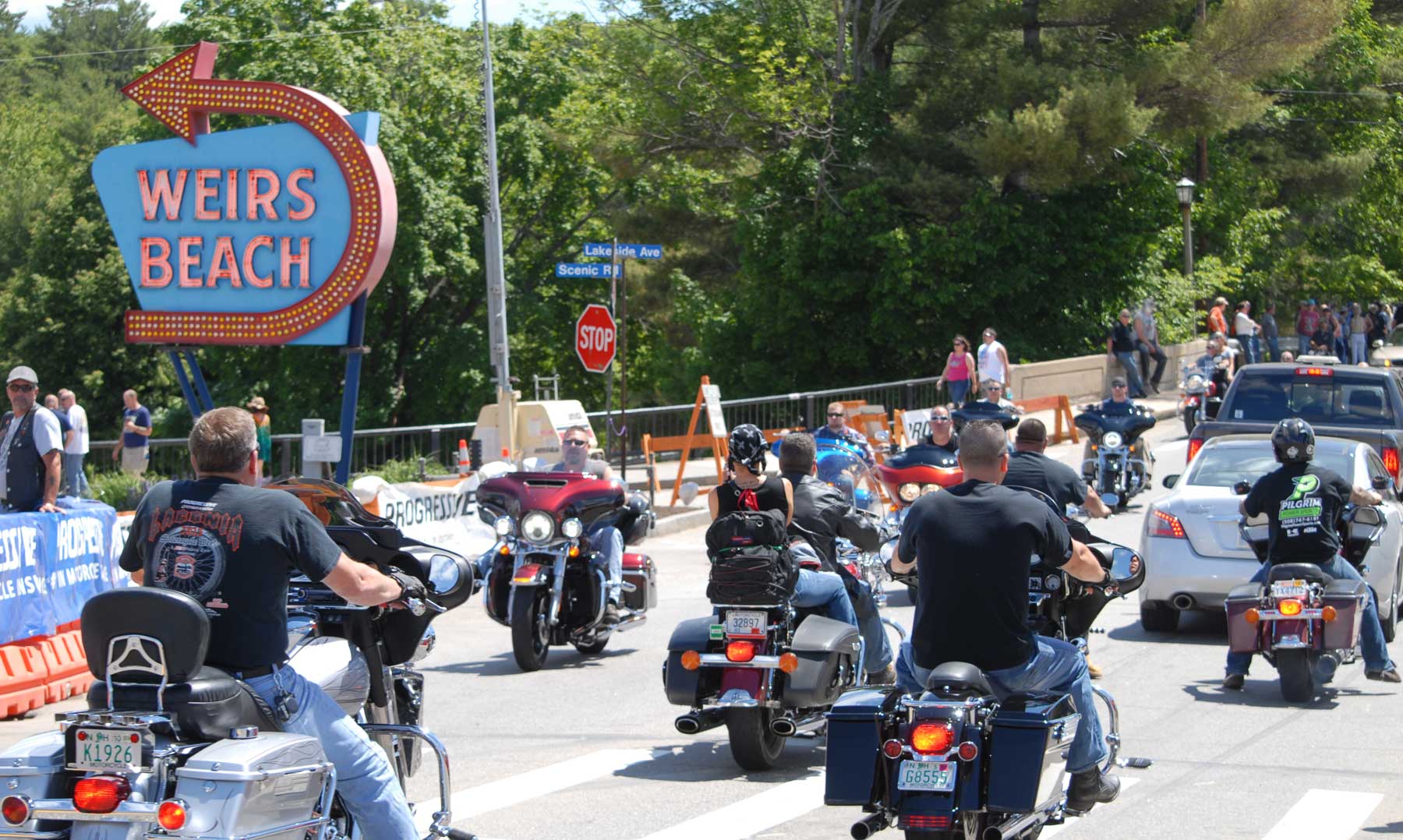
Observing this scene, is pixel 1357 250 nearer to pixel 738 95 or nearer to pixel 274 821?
pixel 738 95

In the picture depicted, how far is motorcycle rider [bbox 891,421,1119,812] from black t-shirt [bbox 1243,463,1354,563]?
185 inches

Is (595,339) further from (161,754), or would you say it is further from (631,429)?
(161,754)

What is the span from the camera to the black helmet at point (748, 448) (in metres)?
8.64

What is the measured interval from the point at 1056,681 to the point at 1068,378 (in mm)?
26731

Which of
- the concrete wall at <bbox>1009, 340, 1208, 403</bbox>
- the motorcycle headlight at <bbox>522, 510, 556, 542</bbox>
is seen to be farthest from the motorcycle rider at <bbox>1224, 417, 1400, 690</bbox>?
the concrete wall at <bbox>1009, 340, 1208, 403</bbox>

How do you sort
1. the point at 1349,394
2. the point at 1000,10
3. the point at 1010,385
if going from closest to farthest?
the point at 1349,394, the point at 1010,385, the point at 1000,10

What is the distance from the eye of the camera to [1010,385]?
30.1m

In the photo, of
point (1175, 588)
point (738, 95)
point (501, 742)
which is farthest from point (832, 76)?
point (501, 742)

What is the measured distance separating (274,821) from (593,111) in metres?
36.6

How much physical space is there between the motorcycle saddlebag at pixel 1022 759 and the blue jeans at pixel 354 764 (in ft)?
6.51

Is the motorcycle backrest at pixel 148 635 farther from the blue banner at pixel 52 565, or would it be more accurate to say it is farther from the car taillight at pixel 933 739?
the blue banner at pixel 52 565

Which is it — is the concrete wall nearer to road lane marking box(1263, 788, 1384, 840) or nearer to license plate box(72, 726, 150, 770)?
road lane marking box(1263, 788, 1384, 840)

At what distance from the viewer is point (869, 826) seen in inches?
225

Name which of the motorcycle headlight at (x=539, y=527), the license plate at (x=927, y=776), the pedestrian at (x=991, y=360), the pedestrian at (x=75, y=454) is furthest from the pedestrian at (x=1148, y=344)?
the license plate at (x=927, y=776)
